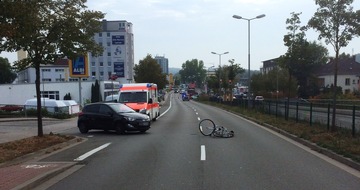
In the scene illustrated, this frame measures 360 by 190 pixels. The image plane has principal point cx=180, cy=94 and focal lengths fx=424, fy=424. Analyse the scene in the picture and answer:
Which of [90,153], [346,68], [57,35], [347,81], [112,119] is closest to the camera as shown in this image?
[90,153]

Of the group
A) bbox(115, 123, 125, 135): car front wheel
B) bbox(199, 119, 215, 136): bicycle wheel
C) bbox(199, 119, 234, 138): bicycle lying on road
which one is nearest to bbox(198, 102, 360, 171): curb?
bbox(199, 119, 234, 138): bicycle lying on road

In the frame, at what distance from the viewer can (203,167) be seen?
10.2 meters

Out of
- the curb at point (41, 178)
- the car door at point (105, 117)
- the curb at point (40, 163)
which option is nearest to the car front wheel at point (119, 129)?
the car door at point (105, 117)

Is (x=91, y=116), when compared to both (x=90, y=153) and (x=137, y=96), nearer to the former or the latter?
(x=137, y=96)

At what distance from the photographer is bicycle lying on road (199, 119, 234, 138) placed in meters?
17.9

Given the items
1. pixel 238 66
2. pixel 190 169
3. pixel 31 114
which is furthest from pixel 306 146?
pixel 238 66

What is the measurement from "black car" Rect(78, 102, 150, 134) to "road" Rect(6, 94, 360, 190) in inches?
158

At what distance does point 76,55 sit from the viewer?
16688mm

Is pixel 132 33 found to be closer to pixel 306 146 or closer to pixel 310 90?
pixel 310 90

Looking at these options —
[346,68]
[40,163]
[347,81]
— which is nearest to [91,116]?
[40,163]

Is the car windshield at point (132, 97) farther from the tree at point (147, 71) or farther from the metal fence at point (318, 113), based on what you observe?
the tree at point (147, 71)

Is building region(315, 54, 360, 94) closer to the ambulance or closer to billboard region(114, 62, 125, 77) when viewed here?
billboard region(114, 62, 125, 77)

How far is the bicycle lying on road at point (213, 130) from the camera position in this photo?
58.6 feet

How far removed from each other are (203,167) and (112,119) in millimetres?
10517
